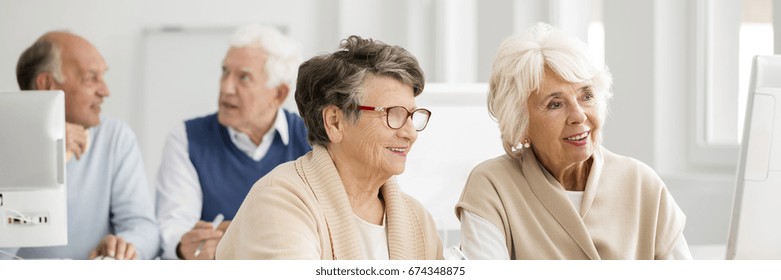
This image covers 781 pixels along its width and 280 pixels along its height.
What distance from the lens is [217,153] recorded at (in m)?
3.07

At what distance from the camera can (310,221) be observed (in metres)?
1.51

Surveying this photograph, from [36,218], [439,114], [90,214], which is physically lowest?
[90,214]

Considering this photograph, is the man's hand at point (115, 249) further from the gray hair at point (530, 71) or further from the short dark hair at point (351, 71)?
the gray hair at point (530, 71)

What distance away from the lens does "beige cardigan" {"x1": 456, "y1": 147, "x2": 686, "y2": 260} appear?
5.36 ft

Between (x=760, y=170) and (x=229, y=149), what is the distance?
1.93 metres

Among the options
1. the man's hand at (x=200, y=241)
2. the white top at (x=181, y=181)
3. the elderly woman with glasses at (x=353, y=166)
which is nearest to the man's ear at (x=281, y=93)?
the white top at (x=181, y=181)

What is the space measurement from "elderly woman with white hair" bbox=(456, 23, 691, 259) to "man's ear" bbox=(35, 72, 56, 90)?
1.78 m

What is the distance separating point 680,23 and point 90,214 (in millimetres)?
2011

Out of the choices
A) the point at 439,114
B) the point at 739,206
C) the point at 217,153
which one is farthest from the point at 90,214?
the point at 739,206

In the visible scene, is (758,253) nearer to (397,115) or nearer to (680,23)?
(397,115)

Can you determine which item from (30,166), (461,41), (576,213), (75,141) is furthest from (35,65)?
(576,213)

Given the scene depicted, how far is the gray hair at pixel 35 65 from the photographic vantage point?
2.93 meters

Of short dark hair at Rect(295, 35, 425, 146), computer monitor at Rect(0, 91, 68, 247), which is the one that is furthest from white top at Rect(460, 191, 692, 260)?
computer monitor at Rect(0, 91, 68, 247)

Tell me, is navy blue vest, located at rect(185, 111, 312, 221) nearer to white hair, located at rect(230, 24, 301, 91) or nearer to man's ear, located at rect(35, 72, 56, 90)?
white hair, located at rect(230, 24, 301, 91)
